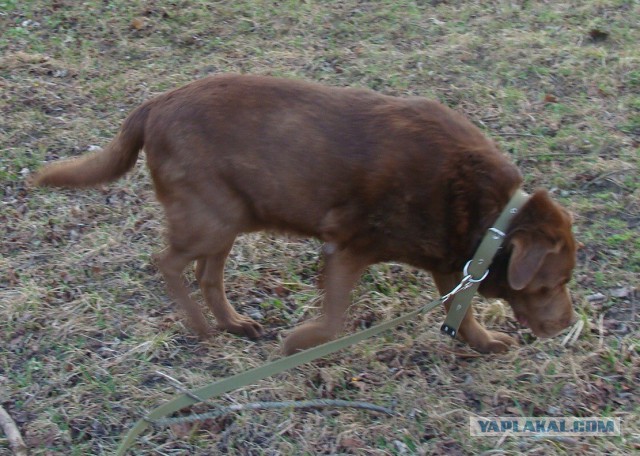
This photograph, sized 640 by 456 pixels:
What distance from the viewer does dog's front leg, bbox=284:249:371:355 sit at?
3.83 metres

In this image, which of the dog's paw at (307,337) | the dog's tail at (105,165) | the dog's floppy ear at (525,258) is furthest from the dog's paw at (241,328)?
the dog's floppy ear at (525,258)

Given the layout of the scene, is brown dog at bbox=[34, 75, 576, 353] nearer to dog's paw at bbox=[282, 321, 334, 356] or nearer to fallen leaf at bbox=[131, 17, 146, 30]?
dog's paw at bbox=[282, 321, 334, 356]

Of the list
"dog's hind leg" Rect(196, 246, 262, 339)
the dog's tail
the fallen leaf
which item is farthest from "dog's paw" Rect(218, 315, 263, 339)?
the fallen leaf

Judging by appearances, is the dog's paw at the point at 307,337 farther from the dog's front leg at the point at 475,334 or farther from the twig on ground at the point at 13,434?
the twig on ground at the point at 13,434

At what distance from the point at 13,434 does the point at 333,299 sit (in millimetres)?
1562

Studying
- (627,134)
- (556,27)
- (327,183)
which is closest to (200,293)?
(327,183)

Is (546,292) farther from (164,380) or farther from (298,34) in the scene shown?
(298,34)

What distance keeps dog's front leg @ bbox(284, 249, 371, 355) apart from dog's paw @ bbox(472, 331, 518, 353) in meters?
0.73

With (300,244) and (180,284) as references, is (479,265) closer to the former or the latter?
(180,284)

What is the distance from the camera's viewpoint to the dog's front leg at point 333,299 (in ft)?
12.6

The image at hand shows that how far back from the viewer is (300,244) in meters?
4.92

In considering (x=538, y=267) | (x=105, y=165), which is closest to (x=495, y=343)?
(x=538, y=267)

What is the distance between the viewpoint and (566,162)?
5.37 m

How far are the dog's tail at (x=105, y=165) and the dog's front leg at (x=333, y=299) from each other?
1118 mm
